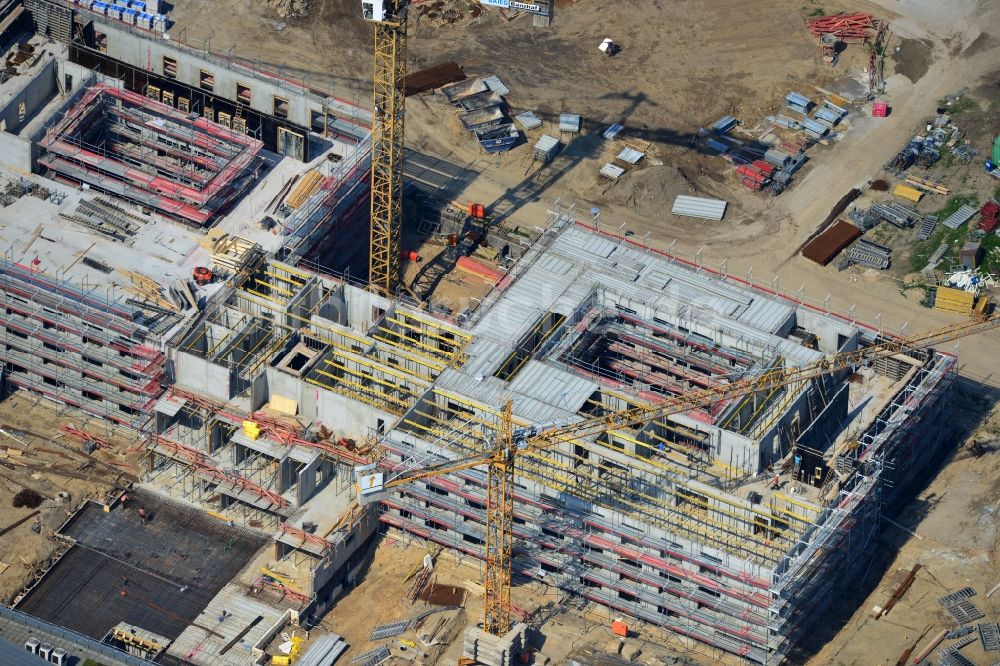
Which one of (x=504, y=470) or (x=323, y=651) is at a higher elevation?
(x=504, y=470)

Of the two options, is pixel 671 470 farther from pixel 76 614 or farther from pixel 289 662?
pixel 76 614

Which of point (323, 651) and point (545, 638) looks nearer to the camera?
point (323, 651)

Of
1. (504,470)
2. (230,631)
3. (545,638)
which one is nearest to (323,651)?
(230,631)

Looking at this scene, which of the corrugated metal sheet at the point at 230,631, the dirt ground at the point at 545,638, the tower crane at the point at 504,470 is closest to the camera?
the tower crane at the point at 504,470

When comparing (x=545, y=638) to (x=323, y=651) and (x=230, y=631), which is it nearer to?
(x=323, y=651)

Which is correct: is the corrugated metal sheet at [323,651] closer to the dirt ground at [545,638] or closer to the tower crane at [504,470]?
the dirt ground at [545,638]

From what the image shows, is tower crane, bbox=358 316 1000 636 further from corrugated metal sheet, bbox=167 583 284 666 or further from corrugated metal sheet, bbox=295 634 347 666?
corrugated metal sheet, bbox=167 583 284 666

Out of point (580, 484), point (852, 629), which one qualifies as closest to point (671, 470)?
point (580, 484)

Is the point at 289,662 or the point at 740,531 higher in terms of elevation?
the point at 740,531

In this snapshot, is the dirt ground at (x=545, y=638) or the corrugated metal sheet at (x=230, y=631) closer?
the corrugated metal sheet at (x=230, y=631)

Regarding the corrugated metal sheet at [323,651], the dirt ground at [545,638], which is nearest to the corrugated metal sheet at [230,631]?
the corrugated metal sheet at [323,651]

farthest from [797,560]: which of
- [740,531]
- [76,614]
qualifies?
[76,614]
